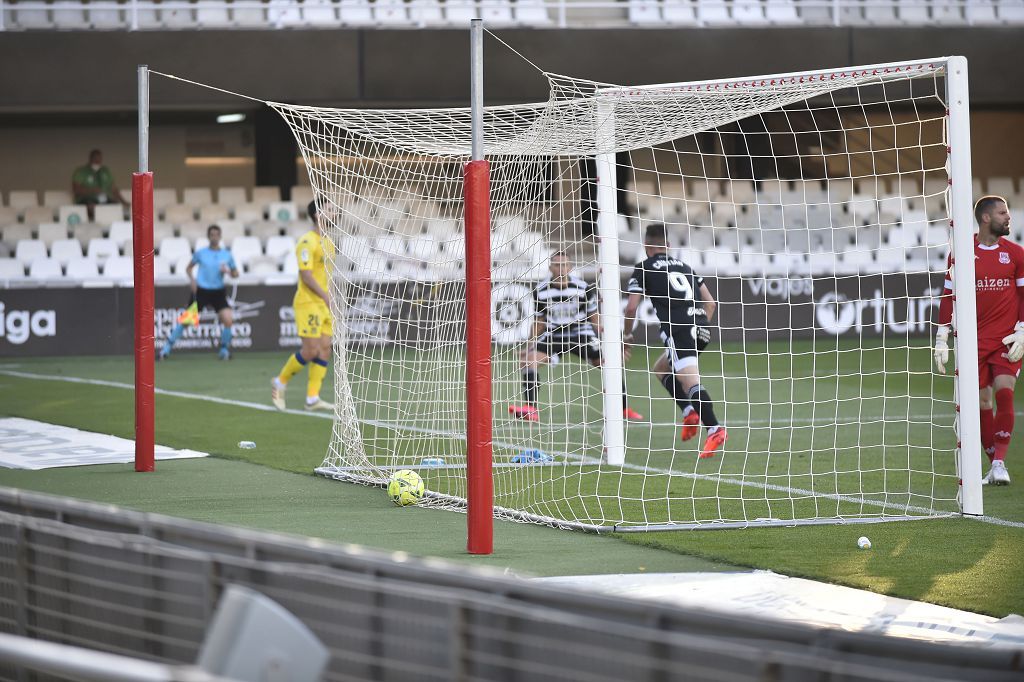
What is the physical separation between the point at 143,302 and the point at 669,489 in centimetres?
410

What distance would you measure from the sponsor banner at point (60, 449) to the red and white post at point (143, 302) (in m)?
0.59

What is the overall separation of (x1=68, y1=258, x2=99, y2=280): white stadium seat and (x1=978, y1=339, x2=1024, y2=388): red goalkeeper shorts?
1667cm

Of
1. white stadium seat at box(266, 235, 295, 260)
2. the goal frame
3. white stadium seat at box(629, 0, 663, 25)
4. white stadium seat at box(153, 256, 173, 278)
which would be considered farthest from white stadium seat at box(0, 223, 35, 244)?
the goal frame

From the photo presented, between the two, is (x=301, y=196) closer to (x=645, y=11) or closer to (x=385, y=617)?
(x=645, y=11)

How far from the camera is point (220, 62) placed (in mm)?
21703

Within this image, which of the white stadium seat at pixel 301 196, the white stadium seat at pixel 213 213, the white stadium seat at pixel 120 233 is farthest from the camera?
the white stadium seat at pixel 301 196

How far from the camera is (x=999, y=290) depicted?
881 cm

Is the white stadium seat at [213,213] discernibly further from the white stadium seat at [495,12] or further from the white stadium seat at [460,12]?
the white stadium seat at [495,12]

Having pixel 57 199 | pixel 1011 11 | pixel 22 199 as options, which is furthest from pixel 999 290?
pixel 22 199

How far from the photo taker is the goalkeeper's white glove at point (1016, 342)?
8.55 meters

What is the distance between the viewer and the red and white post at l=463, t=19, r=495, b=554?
6.31m

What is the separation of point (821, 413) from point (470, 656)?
36.2ft

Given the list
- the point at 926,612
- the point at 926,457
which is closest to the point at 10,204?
the point at 926,457

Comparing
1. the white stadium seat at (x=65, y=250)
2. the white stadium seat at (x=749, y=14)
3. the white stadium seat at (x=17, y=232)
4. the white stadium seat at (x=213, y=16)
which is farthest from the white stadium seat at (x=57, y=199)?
the white stadium seat at (x=749, y=14)
